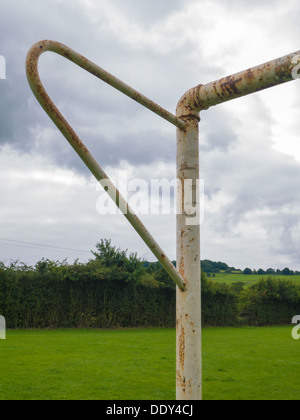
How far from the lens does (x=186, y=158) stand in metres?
1.37

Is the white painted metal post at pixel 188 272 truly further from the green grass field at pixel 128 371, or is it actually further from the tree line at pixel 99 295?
the tree line at pixel 99 295

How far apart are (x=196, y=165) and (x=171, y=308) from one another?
1459 cm

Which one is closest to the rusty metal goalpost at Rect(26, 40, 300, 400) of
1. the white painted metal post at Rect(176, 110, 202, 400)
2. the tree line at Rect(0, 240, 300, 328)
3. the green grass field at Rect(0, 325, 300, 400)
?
the white painted metal post at Rect(176, 110, 202, 400)

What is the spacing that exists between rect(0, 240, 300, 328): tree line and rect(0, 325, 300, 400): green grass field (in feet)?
11.5

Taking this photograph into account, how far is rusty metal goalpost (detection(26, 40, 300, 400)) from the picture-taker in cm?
116

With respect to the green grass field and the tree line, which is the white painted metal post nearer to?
the green grass field

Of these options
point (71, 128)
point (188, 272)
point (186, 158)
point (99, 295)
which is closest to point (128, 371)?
point (188, 272)

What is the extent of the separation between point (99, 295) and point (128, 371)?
8287mm

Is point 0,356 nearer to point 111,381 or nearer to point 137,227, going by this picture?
point 111,381

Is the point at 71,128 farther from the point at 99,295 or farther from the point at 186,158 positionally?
the point at 99,295

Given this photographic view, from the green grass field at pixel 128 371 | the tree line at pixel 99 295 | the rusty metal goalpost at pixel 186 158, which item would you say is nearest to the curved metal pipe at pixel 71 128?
the rusty metal goalpost at pixel 186 158

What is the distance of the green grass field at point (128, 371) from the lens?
4.60 metres

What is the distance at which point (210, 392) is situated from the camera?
184 inches

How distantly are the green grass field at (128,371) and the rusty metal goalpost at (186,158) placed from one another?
139 inches
